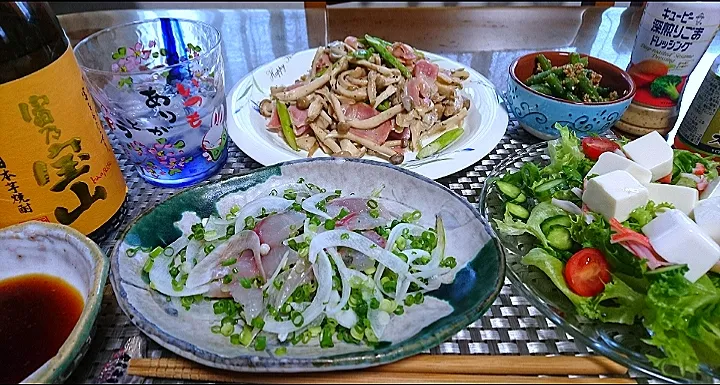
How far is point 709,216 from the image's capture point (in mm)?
1163

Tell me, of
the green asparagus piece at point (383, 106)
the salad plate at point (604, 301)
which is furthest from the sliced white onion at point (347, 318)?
the green asparagus piece at point (383, 106)

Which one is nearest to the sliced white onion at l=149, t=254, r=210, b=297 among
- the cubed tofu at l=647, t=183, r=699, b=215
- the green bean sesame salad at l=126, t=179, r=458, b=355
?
the green bean sesame salad at l=126, t=179, r=458, b=355

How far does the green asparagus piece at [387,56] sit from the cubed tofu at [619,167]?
84 centimetres

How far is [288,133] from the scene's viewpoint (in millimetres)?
1764

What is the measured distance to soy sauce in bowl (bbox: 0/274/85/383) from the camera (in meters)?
0.97

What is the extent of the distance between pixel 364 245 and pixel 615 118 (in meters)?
1.07

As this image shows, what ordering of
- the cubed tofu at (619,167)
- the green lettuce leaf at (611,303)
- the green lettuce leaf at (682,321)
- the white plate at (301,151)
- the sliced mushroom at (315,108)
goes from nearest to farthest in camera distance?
the green lettuce leaf at (682,321), the green lettuce leaf at (611,303), the cubed tofu at (619,167), the white plate at (301,151), the sliced mushroom at (315,108)

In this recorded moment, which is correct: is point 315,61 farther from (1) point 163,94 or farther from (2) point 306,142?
(1) point 163,94

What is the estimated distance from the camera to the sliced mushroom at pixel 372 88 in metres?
1.86

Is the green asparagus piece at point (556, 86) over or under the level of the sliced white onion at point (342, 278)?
over

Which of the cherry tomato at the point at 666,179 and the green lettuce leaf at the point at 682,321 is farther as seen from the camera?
the cherry tomato at the point at 666,179

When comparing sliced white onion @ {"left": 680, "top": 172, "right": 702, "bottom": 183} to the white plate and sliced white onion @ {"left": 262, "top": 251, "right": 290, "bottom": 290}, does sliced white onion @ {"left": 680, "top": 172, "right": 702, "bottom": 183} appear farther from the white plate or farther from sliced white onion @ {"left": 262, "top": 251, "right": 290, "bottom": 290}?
sliced white onion @ {"left": 262, "top": 251, "right": 290, "bottom": 290}

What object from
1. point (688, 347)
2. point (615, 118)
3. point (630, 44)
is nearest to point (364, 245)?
point (688, 347)

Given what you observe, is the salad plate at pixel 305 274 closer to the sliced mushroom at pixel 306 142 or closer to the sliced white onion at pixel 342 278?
the sliced white onion at pixel 342 278
